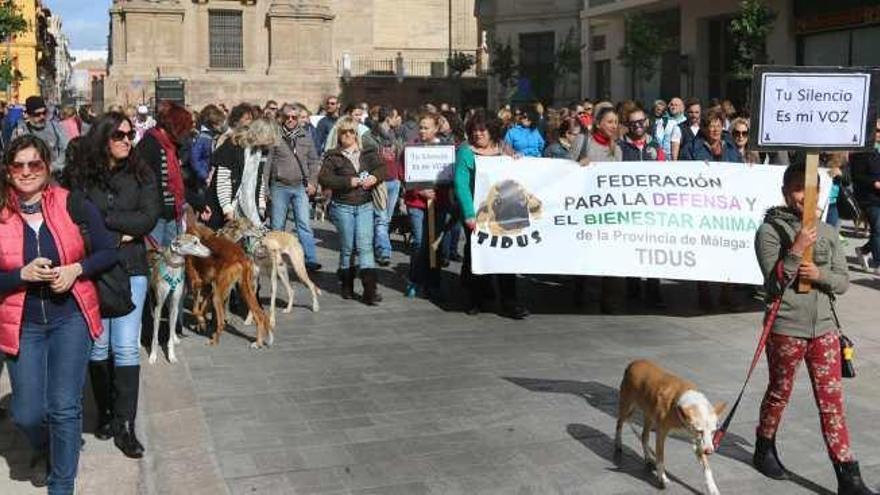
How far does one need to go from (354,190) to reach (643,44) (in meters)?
24.3

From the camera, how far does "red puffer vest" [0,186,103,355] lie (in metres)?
4.98

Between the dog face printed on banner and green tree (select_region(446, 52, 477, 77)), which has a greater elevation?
green tree (select_region(446, 52, 477, 77))

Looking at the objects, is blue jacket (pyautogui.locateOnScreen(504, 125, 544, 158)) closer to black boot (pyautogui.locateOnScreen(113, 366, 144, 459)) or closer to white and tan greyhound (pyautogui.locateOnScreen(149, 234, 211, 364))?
white and tan greyhound (pyautogui.locateOnScreen(149, 234, 211, 364))

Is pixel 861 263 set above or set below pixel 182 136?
below

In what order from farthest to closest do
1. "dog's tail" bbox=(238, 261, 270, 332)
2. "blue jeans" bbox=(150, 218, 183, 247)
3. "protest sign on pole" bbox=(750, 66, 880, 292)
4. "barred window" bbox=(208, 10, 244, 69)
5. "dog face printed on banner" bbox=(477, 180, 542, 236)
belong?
"barred window" bbox=(208, 10, 244, 69)
"dog face printed on banner" bbox=(477, 180, 542, 236)
"dog's tail" bbox=(238, 261, 270, 332)
"blue jeans" bbox=(150, 218, 183, 247)
"protest sign on pole" bbox=(750, 66, 880, 292)

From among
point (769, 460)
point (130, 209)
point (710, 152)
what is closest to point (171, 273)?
point (130, 209)

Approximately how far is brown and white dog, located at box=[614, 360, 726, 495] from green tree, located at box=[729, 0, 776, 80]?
2097cm

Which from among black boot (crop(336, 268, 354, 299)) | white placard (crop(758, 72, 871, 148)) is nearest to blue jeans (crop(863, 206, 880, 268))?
black boot (crop(336, 268, 354, 299))

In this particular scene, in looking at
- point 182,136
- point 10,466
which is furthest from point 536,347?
point 10,466

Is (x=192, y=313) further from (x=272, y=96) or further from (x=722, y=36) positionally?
(x=272, y=96)

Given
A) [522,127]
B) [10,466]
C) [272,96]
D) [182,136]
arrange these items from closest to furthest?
[10,466], [182,136], [522,127], [272,96]

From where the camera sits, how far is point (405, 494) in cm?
557

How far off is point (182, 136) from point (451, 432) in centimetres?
367

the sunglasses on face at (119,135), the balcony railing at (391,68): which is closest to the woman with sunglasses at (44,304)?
the sunglasses on face at (119,135)
